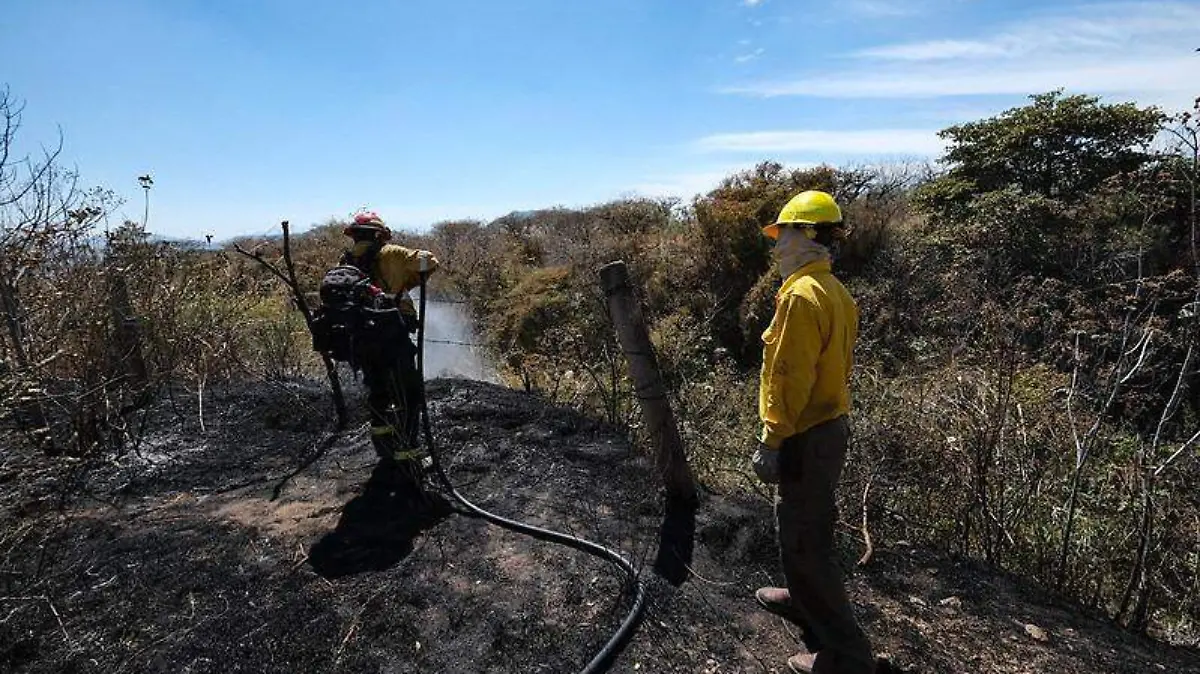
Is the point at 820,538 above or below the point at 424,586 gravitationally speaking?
above

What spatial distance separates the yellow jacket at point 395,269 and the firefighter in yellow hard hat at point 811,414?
2.90 m

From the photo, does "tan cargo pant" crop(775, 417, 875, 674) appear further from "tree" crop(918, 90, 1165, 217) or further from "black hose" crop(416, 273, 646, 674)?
"tree" crop(918, 90, 1165, 217)

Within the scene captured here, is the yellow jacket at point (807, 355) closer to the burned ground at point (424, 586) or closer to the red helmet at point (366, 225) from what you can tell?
the burned ground at point (424, 586)

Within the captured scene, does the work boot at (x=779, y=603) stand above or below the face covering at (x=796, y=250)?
below

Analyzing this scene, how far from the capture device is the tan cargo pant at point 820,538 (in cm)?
261

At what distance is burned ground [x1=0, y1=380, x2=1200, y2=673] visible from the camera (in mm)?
2990

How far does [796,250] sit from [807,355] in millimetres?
424

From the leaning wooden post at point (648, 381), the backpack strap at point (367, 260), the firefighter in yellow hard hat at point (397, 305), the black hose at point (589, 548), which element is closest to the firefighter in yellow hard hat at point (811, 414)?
the black hose at point (589, 548)

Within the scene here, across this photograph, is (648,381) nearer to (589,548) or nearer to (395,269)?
(589,548)

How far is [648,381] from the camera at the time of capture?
13.3 ft

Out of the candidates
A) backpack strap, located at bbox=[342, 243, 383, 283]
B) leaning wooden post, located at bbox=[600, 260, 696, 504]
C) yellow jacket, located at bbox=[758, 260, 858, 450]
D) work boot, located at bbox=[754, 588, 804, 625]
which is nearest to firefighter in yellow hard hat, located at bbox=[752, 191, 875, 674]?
yellow jacket, located at bbox=[758, 260, 858, 450]

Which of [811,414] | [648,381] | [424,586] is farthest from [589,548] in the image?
[811,414]

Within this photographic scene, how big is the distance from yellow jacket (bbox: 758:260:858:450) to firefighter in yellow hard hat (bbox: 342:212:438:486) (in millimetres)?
2850

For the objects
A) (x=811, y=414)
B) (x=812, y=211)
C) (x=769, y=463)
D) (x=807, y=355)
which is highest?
(x=812, y=211)
